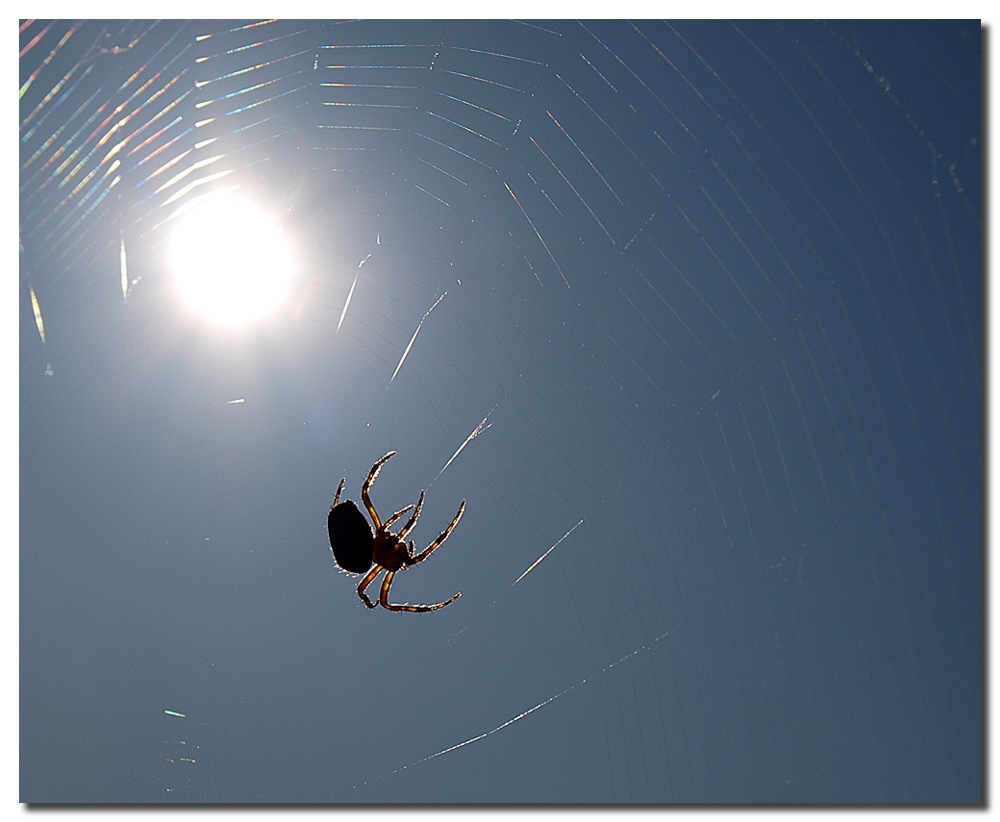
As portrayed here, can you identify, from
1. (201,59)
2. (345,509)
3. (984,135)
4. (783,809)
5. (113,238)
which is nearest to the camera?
(984,135)

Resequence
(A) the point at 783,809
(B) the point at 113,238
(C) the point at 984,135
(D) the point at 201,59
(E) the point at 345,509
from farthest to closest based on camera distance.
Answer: (E) the point at 345,509 → (B) the point at 113,238 → (D) the point at 201,59 → (A) the point at 783,809 → (C) the point at 984,135

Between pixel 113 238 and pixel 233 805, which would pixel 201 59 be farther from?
pixel 233 805

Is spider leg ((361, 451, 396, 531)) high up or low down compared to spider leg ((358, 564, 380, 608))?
up

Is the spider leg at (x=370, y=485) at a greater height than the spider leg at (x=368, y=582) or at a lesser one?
greater

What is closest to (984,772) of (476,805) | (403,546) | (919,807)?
(919,807)
